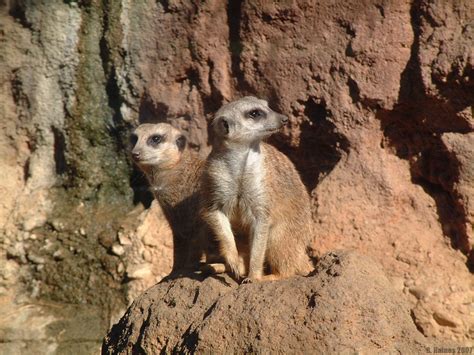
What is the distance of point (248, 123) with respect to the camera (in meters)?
3.37

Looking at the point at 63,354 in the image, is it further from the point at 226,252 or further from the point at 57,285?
the point at 226,252

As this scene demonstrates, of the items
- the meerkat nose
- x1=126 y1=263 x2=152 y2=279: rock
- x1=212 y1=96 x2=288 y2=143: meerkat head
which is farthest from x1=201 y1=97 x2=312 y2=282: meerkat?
x1=126 y1=263 x2=152 y2=279: rock

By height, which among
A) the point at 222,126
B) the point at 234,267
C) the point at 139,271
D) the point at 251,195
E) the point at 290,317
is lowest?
the point at 139,271

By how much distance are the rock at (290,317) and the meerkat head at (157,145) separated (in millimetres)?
1216

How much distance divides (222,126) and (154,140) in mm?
925

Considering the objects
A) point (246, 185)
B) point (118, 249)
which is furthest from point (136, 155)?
point (246, 185)

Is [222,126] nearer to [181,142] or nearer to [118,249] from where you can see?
[181,142]

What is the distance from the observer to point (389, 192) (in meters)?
3.92

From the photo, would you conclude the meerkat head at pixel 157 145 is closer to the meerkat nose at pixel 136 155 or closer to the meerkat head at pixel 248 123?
the meerkat nose at pixel 136 155

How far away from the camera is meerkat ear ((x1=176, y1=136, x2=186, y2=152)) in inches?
168

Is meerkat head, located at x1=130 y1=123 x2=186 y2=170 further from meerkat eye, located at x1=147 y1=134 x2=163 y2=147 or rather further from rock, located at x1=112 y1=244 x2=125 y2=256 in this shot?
rock, located at x1=112 y1=244 x2=125 y2=256

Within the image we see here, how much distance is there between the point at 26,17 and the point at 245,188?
7.73 feet

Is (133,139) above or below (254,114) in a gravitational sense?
below


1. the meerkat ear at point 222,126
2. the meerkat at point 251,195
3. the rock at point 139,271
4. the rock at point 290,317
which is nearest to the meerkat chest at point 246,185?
the meerkat at point 251,195
